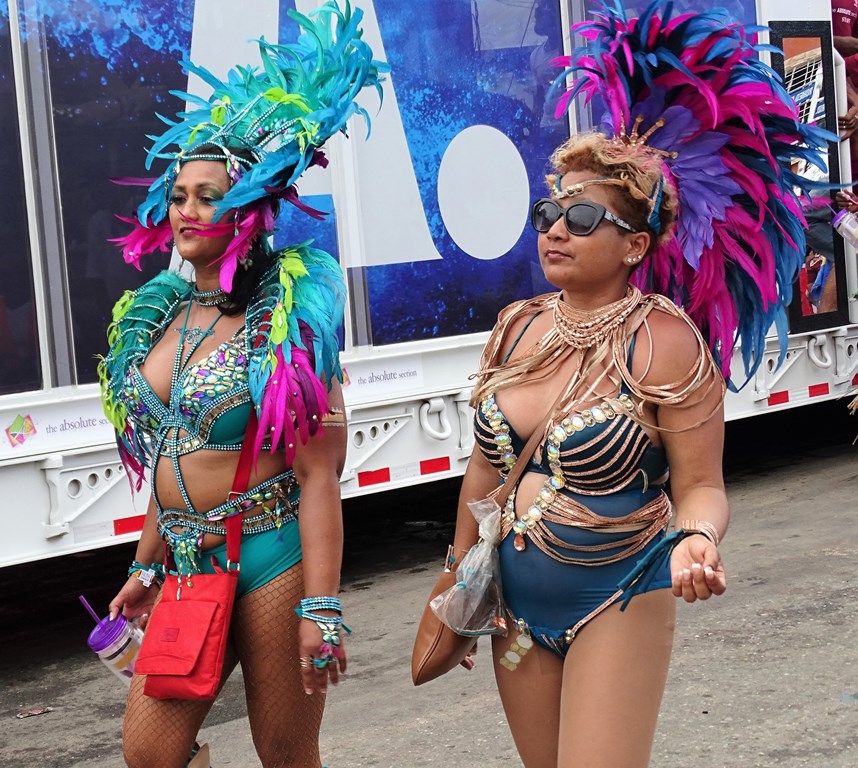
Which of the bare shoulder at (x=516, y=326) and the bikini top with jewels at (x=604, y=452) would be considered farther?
the bare shoulder at (x=516, y=326)

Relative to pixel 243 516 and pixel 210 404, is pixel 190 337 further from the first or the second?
pixel 243 516

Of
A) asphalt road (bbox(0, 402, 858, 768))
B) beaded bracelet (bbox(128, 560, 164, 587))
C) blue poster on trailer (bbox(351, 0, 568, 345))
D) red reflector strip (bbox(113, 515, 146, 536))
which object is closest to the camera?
beaded bracelet (bbox(128, 560, 164, 587))

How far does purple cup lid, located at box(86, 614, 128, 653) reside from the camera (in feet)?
11.2

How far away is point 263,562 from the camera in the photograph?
3203 mm

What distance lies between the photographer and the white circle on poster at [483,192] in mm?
7242

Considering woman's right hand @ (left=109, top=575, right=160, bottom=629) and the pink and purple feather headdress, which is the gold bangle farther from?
woman's right hand @ (left=109, top=575, right=160, bottom=629)

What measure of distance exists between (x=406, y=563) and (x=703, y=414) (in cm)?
527

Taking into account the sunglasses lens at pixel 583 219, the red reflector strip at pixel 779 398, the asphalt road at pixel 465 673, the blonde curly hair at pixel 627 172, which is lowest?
the asphalt road at pixel 465 673

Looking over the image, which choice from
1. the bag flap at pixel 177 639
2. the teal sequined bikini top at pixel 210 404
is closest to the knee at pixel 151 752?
the bag flap at pixel 177 639

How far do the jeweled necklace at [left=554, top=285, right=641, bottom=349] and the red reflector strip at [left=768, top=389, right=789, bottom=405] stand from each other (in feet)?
19.7

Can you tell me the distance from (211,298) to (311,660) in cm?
96

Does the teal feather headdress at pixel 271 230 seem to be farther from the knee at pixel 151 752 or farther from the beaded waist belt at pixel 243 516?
the knee at pixel 151 752

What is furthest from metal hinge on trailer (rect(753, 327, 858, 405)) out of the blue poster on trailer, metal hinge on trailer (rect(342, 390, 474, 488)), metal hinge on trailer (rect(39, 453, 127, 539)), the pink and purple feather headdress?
the pink and purple feather headdress

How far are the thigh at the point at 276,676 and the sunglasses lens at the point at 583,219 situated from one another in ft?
3.58
